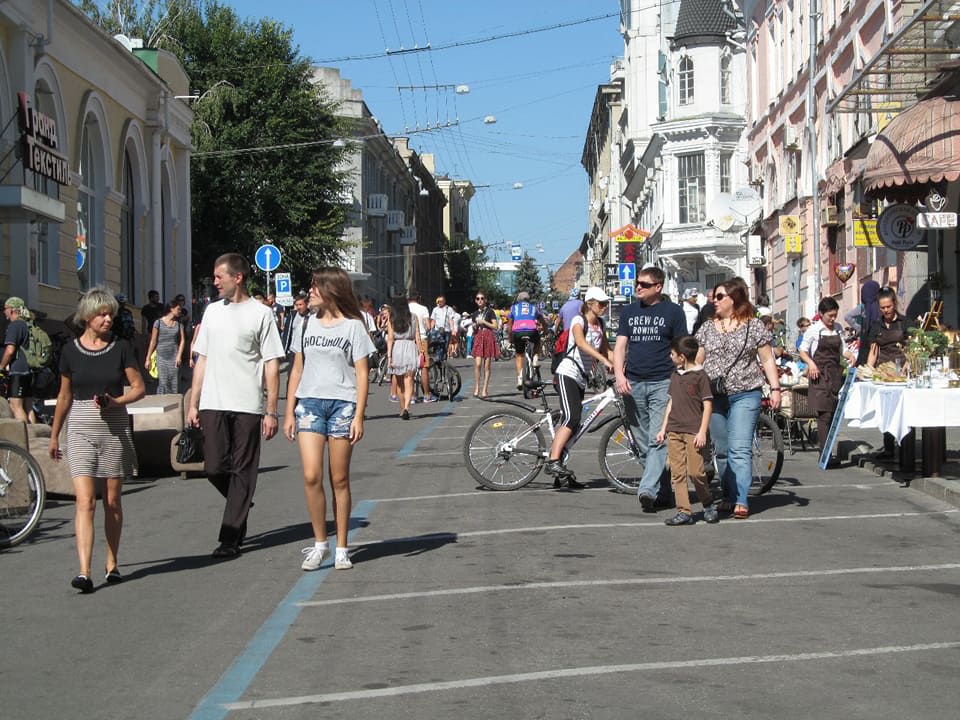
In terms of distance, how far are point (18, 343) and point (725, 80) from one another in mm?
37982

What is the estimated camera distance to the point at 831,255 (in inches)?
1196

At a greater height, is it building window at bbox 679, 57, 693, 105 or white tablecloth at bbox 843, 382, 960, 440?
building window at bbox 679, 57, 693, 105

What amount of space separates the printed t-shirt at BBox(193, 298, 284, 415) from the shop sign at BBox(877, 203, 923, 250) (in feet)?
49.5

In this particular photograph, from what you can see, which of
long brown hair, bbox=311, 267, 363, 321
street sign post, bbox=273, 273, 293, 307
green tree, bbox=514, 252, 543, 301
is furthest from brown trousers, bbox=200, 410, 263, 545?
green tree, bbox=514, 252, 543, 301

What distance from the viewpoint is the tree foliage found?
51.0 m

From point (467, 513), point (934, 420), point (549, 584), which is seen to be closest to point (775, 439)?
point (934, 420)

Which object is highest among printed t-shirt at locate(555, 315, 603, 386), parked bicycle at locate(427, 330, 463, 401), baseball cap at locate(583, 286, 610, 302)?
baseball cap at locate(583, 286, 610, 302)

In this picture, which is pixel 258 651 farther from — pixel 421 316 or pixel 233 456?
pixel 421 316

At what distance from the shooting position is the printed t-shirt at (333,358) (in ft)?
28.2

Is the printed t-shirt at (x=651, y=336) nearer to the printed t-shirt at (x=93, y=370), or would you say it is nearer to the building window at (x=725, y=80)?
the printed t-shirt at (x=93, y=370)

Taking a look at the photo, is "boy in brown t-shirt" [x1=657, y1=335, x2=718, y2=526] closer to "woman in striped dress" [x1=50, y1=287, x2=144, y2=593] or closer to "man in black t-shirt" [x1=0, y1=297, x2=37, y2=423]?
"woman in striped dress" [x1=50, y1=287, x2=144, y2=593]

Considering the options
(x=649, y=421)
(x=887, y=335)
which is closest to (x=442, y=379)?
(x=887, y=335)

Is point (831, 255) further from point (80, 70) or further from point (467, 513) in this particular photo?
point (467, 513)

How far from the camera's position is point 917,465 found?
14.0m
